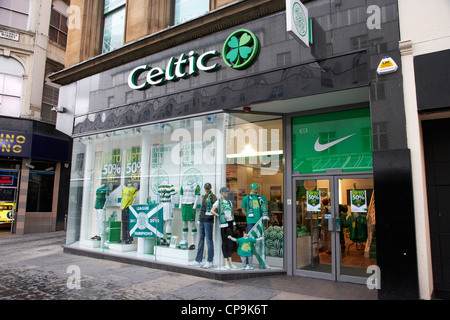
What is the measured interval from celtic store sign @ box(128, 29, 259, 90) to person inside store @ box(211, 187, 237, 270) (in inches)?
121

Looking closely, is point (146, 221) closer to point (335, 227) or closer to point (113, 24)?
point (335, 227)

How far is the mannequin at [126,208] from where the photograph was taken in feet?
31.6

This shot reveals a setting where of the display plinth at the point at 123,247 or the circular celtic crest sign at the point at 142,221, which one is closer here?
the circular celtic crest sign at the point at 142,221

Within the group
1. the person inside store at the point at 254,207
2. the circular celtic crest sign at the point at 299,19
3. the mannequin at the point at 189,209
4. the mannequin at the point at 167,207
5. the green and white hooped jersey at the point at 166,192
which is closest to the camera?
the circular celtic crest sign at the point at 299,19

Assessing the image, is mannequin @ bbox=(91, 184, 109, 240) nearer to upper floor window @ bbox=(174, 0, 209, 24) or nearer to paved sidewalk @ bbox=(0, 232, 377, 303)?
paved sidewalk @ bbox=(0, 232, 377, 303)

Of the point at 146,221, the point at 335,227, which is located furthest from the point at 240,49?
the point at 146,221

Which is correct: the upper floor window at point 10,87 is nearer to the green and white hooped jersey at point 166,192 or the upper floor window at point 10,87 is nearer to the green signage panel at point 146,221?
the green signage panel at point 146,221

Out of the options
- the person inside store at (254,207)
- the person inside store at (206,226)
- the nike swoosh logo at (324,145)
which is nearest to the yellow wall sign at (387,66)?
the nike swoosh logo at (324,145)

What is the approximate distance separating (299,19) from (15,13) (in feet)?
54.9

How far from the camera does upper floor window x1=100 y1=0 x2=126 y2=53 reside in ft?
37.9

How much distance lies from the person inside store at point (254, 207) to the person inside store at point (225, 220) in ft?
1.25

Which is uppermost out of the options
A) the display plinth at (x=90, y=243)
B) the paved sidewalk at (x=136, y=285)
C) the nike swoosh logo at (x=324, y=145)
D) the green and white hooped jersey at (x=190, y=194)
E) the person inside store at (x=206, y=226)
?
the nike swoosh logo at (x=324, y=145)

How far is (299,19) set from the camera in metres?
6.33
